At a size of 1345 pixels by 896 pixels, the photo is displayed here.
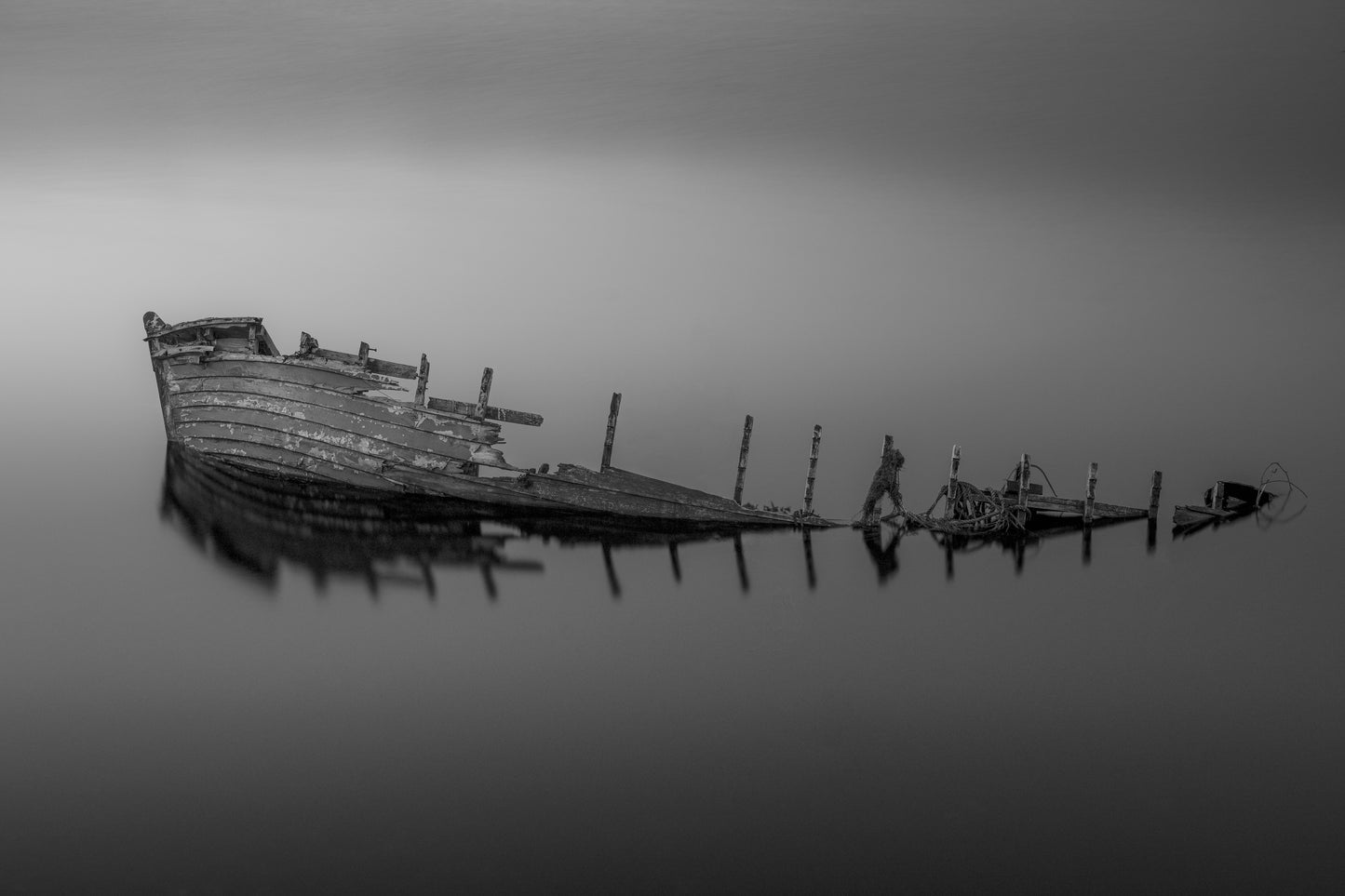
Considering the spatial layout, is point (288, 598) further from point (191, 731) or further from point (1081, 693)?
point (1081, 693)

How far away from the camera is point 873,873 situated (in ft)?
25.9

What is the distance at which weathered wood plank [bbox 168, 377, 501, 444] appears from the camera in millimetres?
15992

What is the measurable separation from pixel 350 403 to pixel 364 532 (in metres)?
2.29

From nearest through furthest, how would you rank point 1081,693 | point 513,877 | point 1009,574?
point 513,877 < point 1081,693 < point 1009,574

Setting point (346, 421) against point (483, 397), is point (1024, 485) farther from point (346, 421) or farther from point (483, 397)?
point (346, 421)

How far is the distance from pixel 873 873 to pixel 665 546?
7.15 meters

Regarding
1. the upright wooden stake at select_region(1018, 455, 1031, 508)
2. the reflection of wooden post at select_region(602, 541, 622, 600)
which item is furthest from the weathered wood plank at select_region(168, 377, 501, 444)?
the upright wooden stake at select_region(1018, 455, 1031, 508)

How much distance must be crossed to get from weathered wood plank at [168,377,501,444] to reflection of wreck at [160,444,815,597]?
0.97 metres

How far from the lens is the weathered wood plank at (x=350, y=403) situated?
52.5ft

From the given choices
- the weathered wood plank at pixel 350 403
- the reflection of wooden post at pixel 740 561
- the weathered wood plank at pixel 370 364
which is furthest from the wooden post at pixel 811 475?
the weathered wood plank at pixel 370 364

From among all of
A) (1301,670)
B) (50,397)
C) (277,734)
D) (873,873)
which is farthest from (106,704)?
(50,397)

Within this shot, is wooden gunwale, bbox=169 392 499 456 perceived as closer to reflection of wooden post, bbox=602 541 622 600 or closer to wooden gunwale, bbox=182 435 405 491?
wooden gunwale, bbox=182 435 405 491

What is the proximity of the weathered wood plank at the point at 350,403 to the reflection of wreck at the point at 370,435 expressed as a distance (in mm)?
13

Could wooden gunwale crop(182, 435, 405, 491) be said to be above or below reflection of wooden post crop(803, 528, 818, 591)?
above
